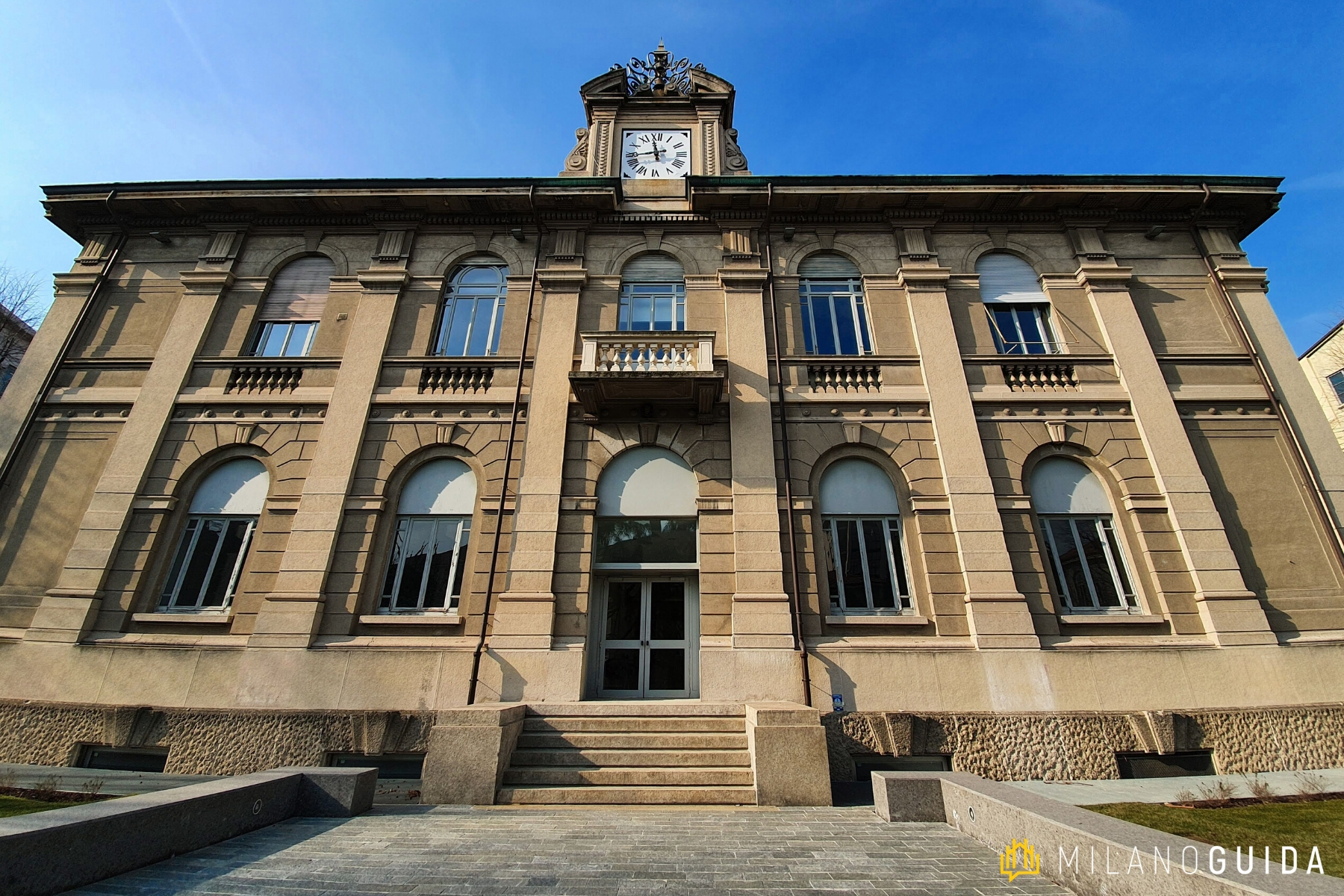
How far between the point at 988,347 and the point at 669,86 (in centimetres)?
1164

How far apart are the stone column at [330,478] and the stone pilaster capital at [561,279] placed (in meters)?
3.28

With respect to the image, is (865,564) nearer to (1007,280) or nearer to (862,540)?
(862,540)

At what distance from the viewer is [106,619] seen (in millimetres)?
10461

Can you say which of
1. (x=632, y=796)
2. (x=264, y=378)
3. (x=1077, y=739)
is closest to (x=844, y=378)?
(x=1077, y=739)

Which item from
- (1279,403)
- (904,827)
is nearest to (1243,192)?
(1279,403)

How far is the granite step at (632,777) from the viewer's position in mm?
7703

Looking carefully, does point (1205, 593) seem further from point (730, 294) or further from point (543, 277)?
point (543, 277)

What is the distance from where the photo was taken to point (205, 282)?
43.4 feet

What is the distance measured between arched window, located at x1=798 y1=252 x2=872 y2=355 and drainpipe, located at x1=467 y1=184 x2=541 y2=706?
6267 mm

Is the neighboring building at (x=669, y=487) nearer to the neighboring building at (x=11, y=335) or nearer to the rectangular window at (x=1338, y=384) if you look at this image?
the neighboring building at (x=11, y=335)

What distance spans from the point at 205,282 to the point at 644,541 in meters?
12.1

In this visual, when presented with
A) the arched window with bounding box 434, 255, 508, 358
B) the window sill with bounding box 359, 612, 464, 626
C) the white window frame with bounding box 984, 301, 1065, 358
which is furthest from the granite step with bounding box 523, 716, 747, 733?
the white window frame with bounding box 984, 301, 1065, 358

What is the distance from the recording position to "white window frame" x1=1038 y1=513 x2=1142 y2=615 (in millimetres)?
10578

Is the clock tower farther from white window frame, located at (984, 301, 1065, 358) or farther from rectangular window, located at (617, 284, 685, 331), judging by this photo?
white window frame, located at (984, 301, 1065, 358)
